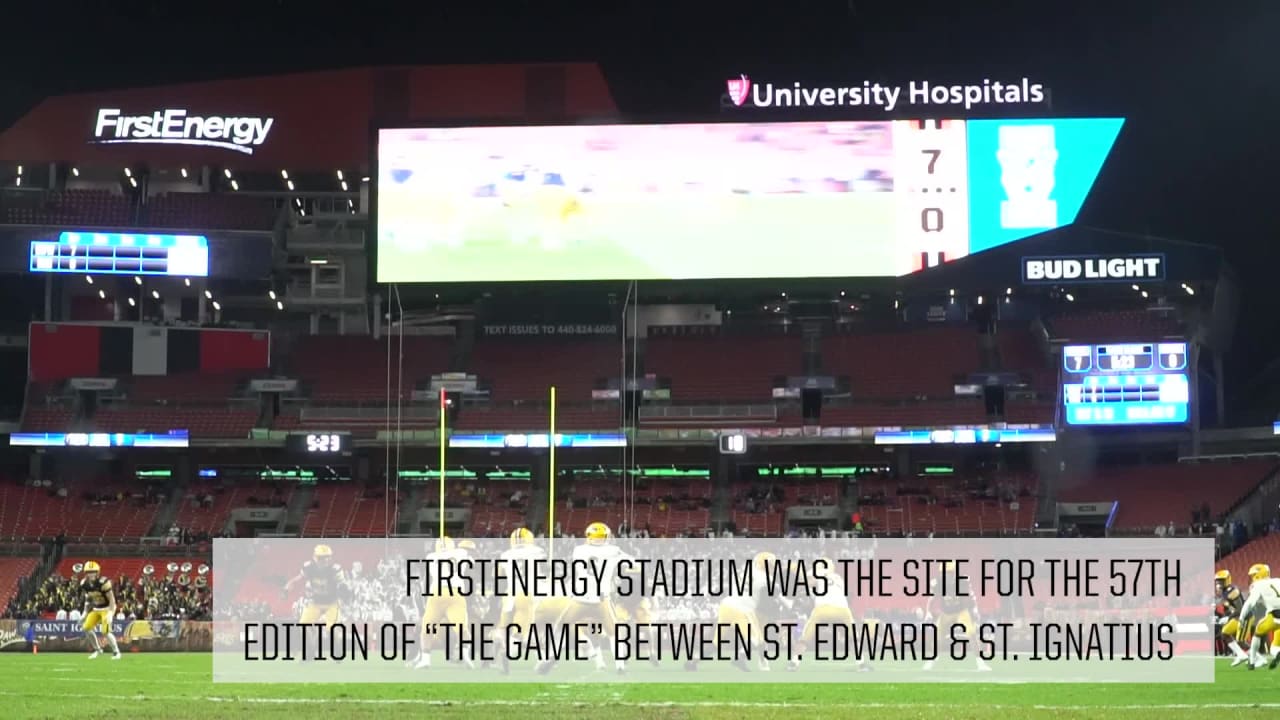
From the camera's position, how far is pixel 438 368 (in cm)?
4928

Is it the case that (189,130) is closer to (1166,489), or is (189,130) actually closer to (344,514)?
(344,514)

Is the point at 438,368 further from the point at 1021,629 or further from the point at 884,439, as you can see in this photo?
the point at 1021,629

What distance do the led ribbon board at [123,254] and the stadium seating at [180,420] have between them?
4.57 meters

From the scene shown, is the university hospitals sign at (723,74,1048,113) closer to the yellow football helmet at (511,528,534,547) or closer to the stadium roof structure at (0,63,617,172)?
the stadium roof structure at (0,63,617,172)

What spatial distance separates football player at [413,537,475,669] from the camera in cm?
2125

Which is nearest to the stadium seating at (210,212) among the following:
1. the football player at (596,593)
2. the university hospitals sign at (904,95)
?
the university hospitals sign at (904,95)

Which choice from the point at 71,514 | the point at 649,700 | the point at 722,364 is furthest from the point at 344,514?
the point at 649,700

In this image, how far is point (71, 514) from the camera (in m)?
46.9

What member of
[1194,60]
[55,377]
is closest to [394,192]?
[55,377]

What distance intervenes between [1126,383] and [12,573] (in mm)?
32325

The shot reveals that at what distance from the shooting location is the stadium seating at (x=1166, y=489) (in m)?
43.9

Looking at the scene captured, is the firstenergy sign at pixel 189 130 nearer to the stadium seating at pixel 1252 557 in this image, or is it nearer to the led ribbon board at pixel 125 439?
the led ribbon board at pixel 125 439

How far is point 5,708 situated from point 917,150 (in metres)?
29.7

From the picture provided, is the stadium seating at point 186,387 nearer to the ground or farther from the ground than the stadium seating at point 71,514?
farther from the ground
